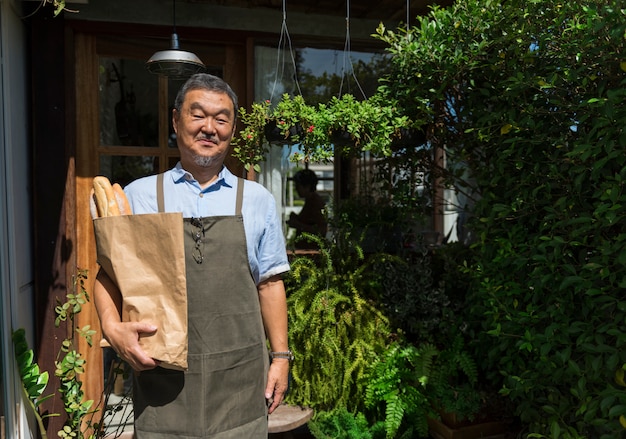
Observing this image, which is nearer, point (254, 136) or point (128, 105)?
point (254, 136)

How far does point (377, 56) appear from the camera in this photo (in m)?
4.01

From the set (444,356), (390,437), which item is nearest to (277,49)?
(444,356)

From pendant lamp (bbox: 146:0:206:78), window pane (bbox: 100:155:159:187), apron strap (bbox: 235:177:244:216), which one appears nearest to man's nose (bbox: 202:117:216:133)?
apron strap (bbox: 235:177:244:216)

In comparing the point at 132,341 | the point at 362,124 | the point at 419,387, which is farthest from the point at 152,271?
the point at 419,387

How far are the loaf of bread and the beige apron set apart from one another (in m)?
0.16

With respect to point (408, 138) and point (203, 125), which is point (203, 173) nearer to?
point (203, 125)

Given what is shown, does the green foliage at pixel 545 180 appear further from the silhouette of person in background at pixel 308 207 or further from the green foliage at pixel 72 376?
the green foliage at pixel 72 376

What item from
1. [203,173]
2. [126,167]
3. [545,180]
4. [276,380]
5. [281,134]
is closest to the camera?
[203,173]

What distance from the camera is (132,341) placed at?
1.55m

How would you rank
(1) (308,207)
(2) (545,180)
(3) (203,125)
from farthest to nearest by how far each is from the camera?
(1) (308,207) → (2) (545,180) → (3) (203,125)

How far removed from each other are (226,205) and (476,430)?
235cm

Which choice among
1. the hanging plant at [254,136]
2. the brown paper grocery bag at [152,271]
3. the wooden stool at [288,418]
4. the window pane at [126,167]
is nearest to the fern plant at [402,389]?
the wooden stool at [288,418]

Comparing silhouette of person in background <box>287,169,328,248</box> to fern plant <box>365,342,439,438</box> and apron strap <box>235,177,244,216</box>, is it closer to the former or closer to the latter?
fern plant <box>365,342,439,438</box>

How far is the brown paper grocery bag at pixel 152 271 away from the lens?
1541 millimetres
